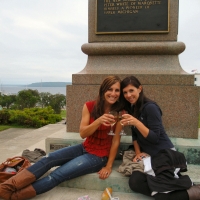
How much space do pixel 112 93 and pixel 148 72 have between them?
5.01ft

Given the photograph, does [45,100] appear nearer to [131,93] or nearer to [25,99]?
[25,99]

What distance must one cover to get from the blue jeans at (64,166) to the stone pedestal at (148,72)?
3.77 feet

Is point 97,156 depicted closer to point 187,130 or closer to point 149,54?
point 187,130

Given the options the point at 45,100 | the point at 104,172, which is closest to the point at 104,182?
the point at 104,172

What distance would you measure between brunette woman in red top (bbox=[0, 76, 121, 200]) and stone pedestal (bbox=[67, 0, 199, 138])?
1.06m

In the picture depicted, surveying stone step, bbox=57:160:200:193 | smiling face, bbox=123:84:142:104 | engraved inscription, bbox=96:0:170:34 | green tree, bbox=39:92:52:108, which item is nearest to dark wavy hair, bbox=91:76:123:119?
smiling face, bbox=123:84:142:104

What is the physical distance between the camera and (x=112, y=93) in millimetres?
3078

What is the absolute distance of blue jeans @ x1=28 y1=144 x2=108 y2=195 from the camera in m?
2.98

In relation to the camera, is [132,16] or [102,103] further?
[132,16]

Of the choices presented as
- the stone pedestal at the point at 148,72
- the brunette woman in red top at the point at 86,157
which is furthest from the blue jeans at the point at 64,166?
the stone pedestal at the point at 148,72

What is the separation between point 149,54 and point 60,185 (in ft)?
9.49

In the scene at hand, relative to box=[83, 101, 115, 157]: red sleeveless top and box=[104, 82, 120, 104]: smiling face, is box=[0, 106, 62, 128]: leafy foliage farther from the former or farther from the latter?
box=[104, 82, 120, 104]: smiling face

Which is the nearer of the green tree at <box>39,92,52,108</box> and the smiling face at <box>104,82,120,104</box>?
the smiling face at <box>104,82,120,104</box>

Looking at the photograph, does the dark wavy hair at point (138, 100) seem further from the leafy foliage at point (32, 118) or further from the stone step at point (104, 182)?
the leafy foliage at point (32, 118)
